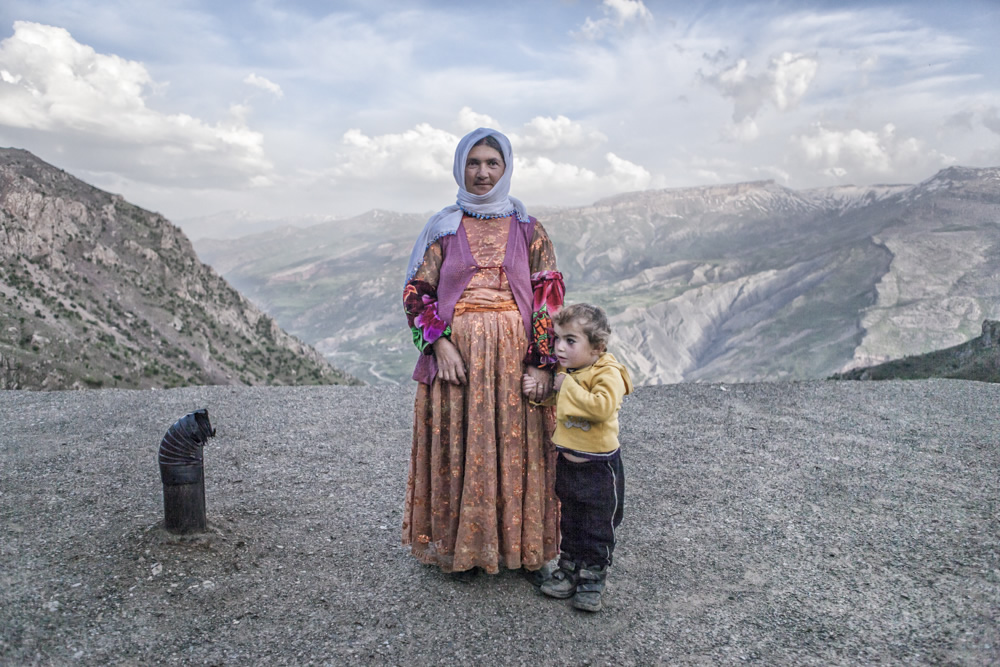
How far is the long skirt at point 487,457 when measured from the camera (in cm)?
362

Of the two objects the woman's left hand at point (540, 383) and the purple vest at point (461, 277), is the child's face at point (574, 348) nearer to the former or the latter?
the woman's left hand at point (540, 383)

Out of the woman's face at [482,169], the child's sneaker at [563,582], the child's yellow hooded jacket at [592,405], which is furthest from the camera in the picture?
the child's sneaker at [563,582]

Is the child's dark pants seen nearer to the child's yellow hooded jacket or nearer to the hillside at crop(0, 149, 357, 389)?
the child's yellow hooded jacket

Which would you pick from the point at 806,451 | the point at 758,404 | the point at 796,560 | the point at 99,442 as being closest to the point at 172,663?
the point at 796,560

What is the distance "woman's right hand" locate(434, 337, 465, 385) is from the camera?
11.7 ft

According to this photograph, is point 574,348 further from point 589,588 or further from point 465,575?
point 465,575

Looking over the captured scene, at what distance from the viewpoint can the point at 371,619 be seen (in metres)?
3.66

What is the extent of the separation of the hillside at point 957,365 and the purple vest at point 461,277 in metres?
13.6

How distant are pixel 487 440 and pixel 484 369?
1.29 feet

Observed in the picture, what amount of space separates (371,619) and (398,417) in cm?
560

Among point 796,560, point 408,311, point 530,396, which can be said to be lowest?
point 796,560

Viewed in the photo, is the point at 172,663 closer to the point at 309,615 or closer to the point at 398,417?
the point at 309,615

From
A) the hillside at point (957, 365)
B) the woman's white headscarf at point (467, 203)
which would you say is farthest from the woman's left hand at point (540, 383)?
the hillside at point (957, 365)

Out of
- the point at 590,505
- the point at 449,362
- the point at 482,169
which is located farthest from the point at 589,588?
the point at 482,169
